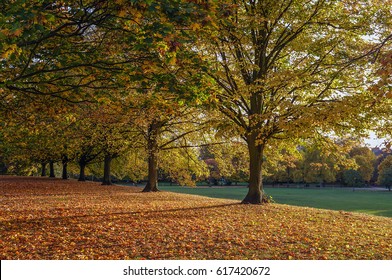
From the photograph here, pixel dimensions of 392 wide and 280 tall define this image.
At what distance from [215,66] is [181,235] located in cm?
882

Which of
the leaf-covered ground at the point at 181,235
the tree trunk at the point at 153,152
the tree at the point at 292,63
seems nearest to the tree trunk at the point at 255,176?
the tree at the point at 292,63

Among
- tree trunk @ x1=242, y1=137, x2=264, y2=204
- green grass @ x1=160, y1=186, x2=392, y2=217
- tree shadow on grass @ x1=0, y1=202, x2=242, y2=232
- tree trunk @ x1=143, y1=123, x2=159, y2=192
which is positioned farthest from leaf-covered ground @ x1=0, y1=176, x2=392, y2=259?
green grass @ x1=160, y1=186, x2=392, y2=217

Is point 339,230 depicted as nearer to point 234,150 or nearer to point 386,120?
point 386,120

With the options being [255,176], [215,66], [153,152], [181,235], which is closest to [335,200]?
[153,152]

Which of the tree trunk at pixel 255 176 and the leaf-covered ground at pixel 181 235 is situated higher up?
the tree trunk at pixel 255 176

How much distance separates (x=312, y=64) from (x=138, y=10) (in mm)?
10579

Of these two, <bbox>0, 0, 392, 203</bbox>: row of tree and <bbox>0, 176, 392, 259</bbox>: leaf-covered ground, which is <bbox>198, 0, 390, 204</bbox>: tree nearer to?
<bbox>0, 0, 392, 203</bbox>: row of tree

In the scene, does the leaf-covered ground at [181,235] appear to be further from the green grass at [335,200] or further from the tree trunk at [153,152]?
the green grass at [335,200]

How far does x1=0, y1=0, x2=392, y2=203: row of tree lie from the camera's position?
8742mm

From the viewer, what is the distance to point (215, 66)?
15734 millimetres

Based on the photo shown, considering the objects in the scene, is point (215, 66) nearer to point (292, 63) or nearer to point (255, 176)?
point (292, 63)

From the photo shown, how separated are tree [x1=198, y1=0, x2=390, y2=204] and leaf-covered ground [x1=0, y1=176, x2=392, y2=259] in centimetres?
408

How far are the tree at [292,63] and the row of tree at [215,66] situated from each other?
0.05 m

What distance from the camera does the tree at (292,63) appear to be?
46.4ft
